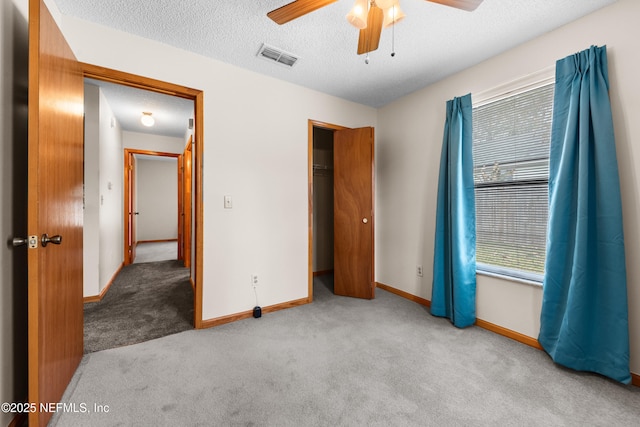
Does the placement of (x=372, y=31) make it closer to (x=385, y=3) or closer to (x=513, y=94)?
(x=385, y=3)

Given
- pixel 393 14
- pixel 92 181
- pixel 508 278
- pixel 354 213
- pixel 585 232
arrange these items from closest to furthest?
pixel 393 14
pixel 585 232
pixel 508 278
pixel 92 181
pixel 354 213

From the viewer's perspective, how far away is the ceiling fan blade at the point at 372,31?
146 centimetres

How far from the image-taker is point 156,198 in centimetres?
791

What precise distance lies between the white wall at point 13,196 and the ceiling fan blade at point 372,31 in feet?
5.75

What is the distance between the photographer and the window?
6.86 ft

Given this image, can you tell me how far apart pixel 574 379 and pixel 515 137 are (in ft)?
5.92

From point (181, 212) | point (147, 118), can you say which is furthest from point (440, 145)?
point (181, 212)

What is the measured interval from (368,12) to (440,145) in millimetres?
1712

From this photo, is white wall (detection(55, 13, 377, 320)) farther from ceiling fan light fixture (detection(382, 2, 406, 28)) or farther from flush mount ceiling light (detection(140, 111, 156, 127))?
flush mount ceiling light (detection(140, 111, 156, 127))

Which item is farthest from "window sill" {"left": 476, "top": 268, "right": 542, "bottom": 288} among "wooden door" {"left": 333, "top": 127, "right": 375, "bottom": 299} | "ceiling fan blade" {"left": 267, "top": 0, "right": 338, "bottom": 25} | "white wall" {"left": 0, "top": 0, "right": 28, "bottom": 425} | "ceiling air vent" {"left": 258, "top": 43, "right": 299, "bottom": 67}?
"white wall" {"left": 0, "top": 0, "right": 28, "bottom": 425}

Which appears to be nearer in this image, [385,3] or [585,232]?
[385,3]

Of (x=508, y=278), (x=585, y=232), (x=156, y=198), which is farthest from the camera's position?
(x=156, y=198)

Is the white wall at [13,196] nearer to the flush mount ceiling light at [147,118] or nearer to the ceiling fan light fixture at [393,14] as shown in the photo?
the ceiling fan light fixture at [393,14]

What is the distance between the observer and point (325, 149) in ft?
14.3
